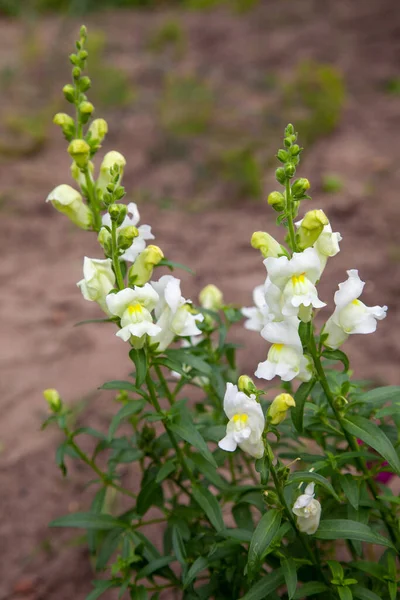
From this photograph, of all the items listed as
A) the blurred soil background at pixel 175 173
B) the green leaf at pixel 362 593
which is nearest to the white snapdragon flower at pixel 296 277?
the green leaf at pixel 362 593

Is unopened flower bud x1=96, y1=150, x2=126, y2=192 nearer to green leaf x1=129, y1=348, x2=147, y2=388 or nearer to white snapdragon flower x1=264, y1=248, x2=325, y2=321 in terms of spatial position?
green leaf x1=129, y1=348, x2=147, y2=388

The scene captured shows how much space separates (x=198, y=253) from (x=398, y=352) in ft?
6.28

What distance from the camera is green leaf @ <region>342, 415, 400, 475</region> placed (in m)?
1.86

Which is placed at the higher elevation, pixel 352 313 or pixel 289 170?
pixel 289 170

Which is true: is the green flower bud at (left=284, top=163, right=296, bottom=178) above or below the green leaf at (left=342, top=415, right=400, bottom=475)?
above

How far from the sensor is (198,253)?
18.4 ft

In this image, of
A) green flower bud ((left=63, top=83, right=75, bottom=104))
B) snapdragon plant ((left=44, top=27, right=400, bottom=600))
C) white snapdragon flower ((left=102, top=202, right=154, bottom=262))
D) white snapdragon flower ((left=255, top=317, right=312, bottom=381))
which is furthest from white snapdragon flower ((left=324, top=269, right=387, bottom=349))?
green flower bud ((left=63, top=83, right=75, bottom=104))

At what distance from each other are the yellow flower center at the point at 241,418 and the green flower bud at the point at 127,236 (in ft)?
1.72

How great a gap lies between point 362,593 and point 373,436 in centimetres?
42

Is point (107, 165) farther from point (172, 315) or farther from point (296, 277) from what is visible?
point (296, 277)

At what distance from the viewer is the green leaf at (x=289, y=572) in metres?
1.81

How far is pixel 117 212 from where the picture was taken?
1.88m

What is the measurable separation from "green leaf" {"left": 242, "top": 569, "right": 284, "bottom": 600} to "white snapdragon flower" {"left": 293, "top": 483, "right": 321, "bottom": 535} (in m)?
0.14

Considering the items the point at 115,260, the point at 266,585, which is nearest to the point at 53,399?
the point at 115,260
